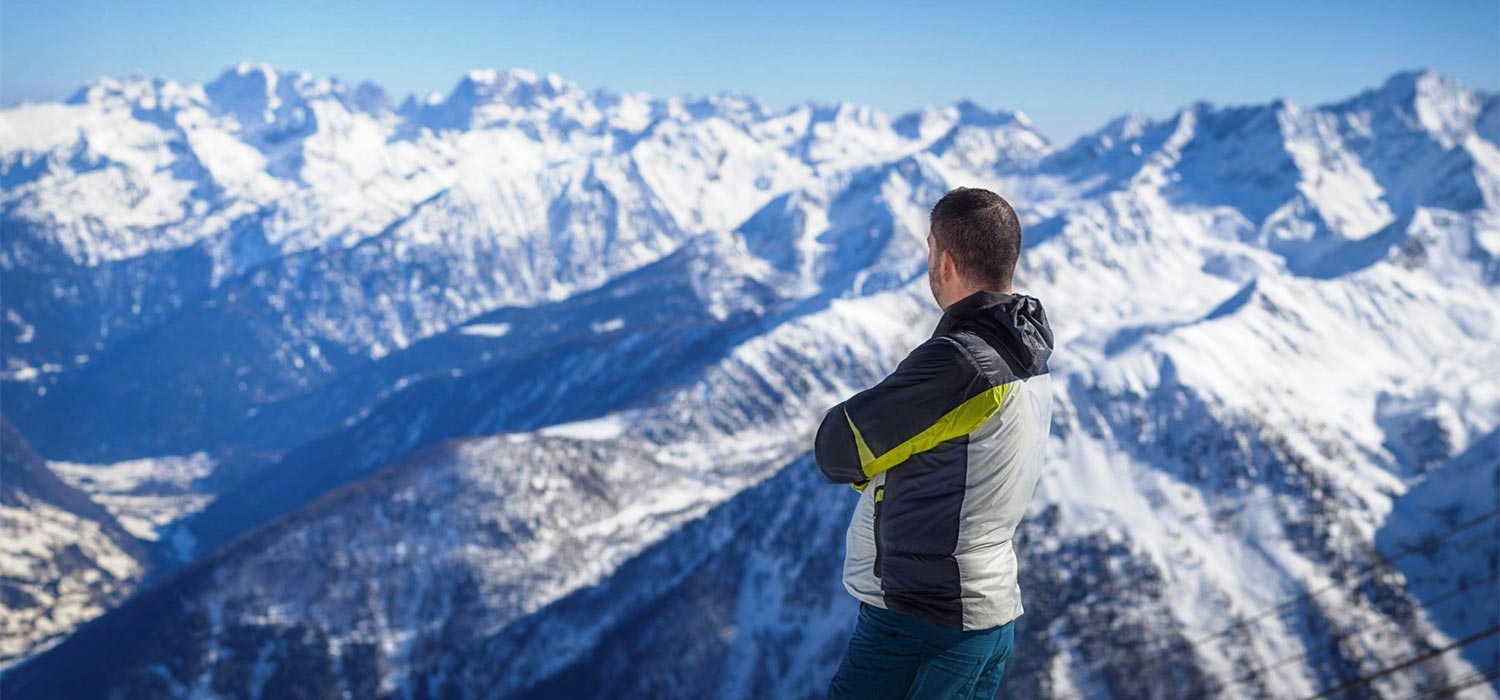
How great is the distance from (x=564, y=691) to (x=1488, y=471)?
595 ft

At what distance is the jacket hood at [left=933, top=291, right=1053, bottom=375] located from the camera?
23.1 ft

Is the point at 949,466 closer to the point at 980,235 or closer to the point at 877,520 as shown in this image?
the point at 877,520

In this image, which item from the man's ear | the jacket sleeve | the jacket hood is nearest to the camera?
the jacket sleeve

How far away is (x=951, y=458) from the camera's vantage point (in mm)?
6941

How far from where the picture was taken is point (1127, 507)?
182m

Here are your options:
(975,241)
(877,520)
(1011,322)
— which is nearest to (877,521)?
(877,520)

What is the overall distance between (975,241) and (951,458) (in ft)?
5.50

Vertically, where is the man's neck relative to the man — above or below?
above

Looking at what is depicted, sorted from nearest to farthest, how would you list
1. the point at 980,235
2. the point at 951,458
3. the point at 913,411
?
the point at 913,411, the point at 951,458, the point at 980,235

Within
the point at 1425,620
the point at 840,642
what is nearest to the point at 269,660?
the point at 840,642

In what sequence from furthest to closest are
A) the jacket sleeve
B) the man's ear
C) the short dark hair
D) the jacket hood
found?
the man's ear, the short dark hair, the jacket hood, the jacket sleeve

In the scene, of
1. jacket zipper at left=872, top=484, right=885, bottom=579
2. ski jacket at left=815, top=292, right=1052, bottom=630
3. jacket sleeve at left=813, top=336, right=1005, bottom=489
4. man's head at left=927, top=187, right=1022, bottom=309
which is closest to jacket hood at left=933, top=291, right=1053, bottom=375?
ski jacket at left=815, top=292, right=1052, bottom=630

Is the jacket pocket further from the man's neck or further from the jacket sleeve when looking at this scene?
the man's neck

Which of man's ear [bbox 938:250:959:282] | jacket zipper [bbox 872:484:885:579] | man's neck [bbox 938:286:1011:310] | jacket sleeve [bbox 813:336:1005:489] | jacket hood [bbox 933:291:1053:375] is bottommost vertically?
jacket zipper [bbox 872:484:885:579]
